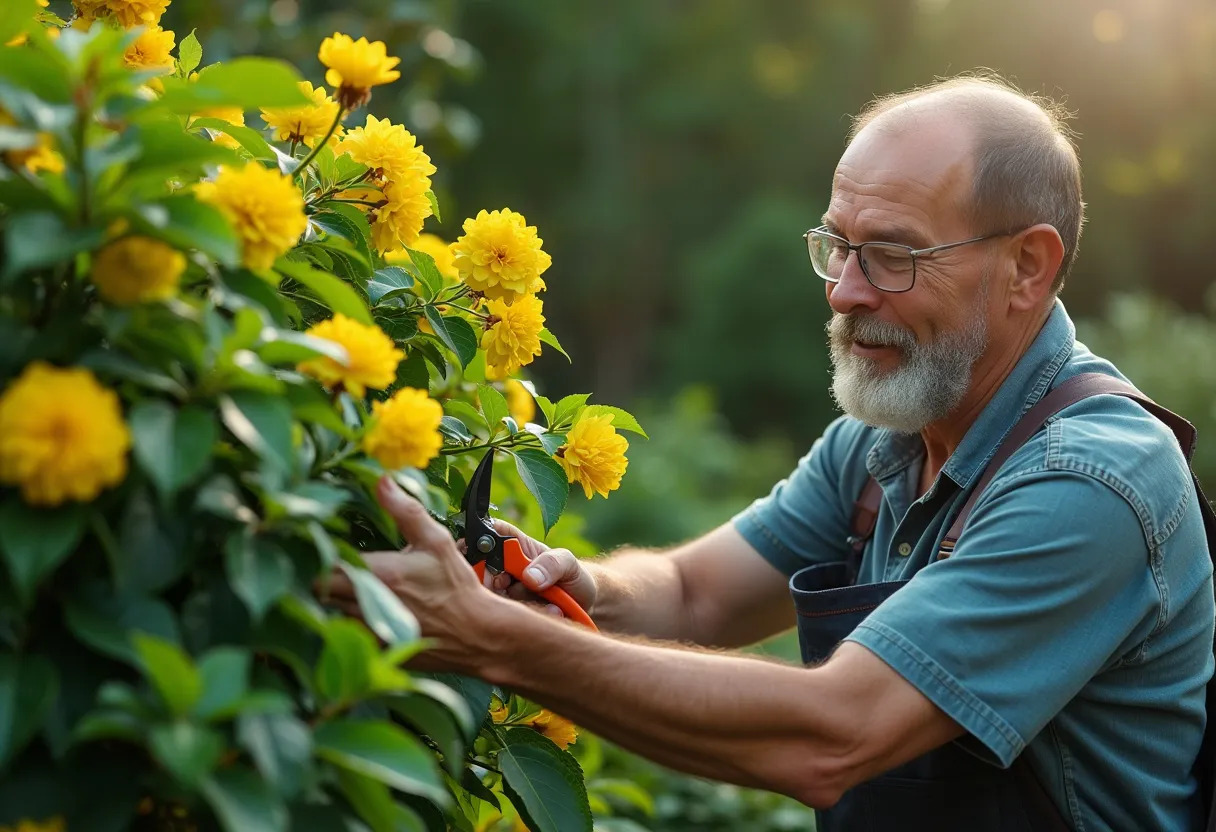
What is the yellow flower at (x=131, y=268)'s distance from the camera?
1.18 metres

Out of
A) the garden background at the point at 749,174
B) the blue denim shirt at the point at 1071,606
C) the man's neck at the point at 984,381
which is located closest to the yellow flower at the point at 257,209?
the blue denim shirt at the point at 1071,606

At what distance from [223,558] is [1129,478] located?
1471 millimetres

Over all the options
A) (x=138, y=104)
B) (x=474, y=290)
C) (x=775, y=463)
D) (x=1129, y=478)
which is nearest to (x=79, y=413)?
(x=138, y=104)

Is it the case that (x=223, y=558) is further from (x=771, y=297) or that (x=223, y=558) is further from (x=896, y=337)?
(x=771, y=297)

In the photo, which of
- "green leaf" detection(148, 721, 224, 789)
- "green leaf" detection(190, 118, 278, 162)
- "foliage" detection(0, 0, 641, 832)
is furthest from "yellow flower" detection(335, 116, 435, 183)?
"green leaf" detection(148, 721, 224, 789)

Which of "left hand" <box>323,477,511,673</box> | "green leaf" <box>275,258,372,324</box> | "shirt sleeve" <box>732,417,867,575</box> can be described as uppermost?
"green leaf" <box>275,258,372,324</box>

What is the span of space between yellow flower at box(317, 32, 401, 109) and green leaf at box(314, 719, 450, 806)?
2.59 ft

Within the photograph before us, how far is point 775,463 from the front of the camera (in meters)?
11.5

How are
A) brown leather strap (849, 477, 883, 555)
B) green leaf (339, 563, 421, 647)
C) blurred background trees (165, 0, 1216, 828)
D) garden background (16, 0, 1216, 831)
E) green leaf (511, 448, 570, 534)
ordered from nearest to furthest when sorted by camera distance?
green leaf (339, 563, 421, 647), green leaf (511, 448, 570, 534), brown leather strap (849, 477, 883, 555), garden background (16, 0, 1216, 831), blurred background trees (165, 0, 1216, 828)

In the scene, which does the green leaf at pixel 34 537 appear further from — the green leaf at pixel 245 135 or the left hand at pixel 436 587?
Result: the green leaf at pixel 245 135

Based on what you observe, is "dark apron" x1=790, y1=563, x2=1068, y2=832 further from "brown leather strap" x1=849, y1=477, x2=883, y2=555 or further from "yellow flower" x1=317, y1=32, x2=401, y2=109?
"yellow flower" x1=317, y1=32, x2=401, y2=109

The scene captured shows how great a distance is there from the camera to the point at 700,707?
1.84 metres

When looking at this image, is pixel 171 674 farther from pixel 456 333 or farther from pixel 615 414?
pixel 615 414

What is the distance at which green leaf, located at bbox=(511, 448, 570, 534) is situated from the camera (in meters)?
1.82
